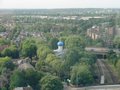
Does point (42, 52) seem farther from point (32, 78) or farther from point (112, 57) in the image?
point (32, 78)

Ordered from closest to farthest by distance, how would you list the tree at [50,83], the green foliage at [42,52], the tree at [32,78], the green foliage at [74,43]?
the tree at [50,83], the tree at [32,78], the green foliage at [42,52], the green foliage at [74,43]

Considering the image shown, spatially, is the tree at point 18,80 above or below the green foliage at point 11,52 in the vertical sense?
above

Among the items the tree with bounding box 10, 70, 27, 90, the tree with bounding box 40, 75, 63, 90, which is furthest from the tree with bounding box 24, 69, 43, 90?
the tree with bounding box 40, 75, 63, 90

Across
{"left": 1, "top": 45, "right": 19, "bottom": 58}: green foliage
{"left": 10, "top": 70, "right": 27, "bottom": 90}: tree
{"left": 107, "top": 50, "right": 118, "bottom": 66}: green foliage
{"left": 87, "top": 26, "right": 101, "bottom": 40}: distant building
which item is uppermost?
{"left": 10, "top": 70, "right": 27, "bottom": 90}: tree

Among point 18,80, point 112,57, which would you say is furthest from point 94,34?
point 18,80

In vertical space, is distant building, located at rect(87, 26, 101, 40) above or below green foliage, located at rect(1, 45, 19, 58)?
below

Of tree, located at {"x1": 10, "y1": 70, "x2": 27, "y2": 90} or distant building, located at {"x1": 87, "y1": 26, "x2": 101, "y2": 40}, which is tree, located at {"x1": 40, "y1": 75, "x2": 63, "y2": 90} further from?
distant building, located at {"x1": 87, "y1": 26, "x2": 101, "y2": 40}

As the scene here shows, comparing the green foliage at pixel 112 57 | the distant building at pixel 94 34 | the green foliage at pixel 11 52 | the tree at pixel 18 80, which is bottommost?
the distant building at pixel 94 34

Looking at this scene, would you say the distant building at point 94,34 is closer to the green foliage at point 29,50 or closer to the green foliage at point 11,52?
the green foliage at point 29,50

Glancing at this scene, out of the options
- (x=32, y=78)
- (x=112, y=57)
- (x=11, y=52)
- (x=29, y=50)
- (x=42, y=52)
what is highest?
(x=32, y=78)

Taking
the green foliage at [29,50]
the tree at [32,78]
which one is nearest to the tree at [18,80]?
the tree at [32,78]

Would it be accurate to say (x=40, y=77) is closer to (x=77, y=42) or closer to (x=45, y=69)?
(x=45, y=69)
